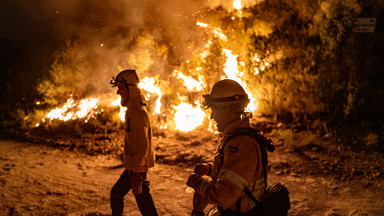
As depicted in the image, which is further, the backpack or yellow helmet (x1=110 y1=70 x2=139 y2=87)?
yellow helmet (x1=110 y1=70 x2=139 y2=87)

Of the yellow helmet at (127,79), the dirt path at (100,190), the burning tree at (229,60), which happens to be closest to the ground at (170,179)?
the dirt path at (100,190)

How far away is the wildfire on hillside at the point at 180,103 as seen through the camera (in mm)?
9352

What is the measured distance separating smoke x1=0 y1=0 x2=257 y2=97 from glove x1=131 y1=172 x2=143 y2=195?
28.3 ft

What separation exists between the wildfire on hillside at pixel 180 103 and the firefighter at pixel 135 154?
538 cm

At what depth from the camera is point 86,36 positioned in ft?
47.0

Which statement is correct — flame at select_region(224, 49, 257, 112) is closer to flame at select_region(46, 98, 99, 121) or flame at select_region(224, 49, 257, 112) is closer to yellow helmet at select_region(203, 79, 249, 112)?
flame at select_region(46, 98, 99, 121)

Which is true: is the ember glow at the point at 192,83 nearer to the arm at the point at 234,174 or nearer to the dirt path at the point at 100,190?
the dirt path at the point at 100,190

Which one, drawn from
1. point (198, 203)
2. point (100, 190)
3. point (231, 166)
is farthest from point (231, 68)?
point (231, 166)

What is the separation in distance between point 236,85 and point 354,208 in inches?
136

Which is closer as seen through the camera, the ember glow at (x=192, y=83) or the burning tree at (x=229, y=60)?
the burning tree at (x=229, y=60)

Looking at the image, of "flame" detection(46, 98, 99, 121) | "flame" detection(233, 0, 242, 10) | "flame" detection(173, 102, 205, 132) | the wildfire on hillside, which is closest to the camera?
"flame" detection(173, 102, 205, 132)

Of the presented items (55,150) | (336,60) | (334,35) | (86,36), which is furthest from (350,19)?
(86,36)

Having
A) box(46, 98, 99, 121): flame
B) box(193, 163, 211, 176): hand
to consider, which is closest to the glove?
box(193, 163, 211, 176): hand

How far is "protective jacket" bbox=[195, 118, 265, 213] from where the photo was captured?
175cm
